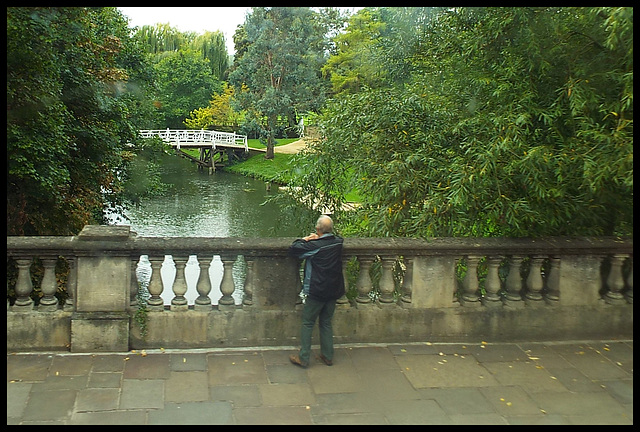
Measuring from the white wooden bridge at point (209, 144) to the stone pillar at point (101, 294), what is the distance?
47.3 metres

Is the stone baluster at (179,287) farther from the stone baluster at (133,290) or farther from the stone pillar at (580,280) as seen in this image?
the stone pillar at (580,280)

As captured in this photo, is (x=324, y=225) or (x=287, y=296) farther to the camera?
(x=287, y=296)

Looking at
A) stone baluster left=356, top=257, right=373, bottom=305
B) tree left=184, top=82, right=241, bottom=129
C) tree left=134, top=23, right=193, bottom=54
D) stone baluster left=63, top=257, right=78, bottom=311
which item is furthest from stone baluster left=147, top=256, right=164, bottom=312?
tree left=134, top=23, right=193, bottom=54

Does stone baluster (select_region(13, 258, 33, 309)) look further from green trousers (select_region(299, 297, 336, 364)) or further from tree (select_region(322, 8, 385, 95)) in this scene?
tree (select_region(322, 8, 385, 95))

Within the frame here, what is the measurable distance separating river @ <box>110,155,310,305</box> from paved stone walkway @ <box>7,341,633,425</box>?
9.56 m

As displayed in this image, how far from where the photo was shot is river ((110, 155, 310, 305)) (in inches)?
692

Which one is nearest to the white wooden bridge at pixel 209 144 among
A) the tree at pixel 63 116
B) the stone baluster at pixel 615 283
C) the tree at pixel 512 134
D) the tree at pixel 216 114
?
the tree at pixel 216 114

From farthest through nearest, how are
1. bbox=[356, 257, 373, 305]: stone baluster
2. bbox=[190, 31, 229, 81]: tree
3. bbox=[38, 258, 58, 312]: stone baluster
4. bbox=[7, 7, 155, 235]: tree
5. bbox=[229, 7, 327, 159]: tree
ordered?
bbox=[190, 31, 229, 81]: tree
bbox=[229, 7, 327, 159]: tree
bbox=[7, 7, 155, 235]: tree
bbox=[356, 257, 373, 305]: stone baluster
bbox=[38, 258, 58, 312]: stone baluster

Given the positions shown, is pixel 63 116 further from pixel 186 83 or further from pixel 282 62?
pixel 186 83

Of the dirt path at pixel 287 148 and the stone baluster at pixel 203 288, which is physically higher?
the dirt path at pixel 287 148

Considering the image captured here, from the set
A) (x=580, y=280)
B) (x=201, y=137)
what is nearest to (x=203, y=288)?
(x=580, y=280)

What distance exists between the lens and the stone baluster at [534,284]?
22.1 ft

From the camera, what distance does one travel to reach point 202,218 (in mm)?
27984

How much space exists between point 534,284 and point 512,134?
1.56 metres
